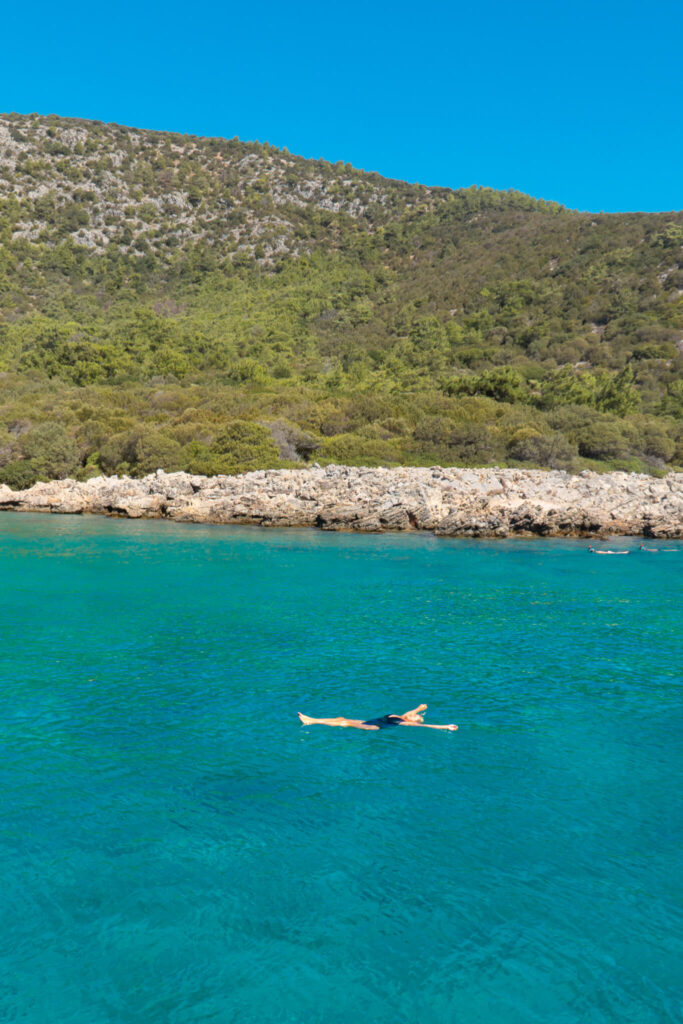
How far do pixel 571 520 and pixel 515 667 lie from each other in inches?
947

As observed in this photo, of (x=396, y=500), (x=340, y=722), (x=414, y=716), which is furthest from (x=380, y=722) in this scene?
(x=396, y=500)

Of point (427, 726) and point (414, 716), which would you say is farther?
point (414, 716)

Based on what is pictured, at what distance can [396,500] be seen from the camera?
1580 inches

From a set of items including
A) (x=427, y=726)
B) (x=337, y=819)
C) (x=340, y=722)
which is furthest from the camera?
(x=340, y=722)

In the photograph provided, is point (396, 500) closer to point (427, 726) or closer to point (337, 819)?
point (427, 726)

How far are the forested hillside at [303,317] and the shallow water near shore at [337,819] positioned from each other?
3407 cm

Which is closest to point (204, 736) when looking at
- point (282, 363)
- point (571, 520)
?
point (571, 520)

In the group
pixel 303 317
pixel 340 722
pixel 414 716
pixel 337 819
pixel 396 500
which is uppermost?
pixel 303 317

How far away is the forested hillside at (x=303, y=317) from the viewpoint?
57625 millimetres

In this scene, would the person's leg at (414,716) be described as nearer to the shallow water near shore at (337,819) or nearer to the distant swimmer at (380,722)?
the distant swimmer at (380,722)

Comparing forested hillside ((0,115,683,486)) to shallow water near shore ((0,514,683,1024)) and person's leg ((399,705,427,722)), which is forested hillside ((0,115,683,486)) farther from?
person's leg ((399,705,427,722))

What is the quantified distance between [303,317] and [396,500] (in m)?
76.9

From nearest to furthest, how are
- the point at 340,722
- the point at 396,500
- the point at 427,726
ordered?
the point at 427,726 → the point at 340,722 → the point at 396,500

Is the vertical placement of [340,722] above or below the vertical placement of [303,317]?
below
